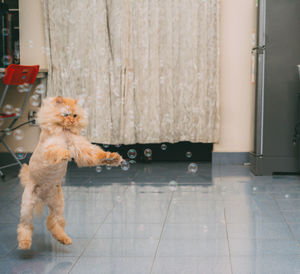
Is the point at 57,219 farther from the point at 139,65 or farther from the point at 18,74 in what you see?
the point at 139,65

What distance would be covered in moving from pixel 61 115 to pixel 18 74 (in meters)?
1.94

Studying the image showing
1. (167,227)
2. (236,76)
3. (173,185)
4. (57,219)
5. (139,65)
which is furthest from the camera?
(236,76)

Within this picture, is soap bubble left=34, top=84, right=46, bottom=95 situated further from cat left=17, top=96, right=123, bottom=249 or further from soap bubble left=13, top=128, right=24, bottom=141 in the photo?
cat left=17, top=96, right=123, bottom=249

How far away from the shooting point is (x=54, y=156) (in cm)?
178

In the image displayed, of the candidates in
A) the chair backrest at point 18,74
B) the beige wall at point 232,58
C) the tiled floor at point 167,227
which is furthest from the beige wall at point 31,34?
the tiled floor at point 167,227

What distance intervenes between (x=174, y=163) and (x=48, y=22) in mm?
1833

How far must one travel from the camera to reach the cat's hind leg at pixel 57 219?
2.06 m

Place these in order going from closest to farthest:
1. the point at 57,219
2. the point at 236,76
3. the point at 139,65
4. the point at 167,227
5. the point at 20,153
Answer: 1. the point at 57,219
2. the point at 167,227
3. the point at 139,65
4. the point at 236,76
5. the point at 20,153

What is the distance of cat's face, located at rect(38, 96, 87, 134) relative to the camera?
73.9 inches

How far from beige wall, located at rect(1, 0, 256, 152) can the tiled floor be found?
0.74 m

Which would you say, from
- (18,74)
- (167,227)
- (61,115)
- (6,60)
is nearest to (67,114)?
(61,115)

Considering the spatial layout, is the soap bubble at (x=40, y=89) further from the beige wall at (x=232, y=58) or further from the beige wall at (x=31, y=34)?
the beige wall at (x=232, y=58)

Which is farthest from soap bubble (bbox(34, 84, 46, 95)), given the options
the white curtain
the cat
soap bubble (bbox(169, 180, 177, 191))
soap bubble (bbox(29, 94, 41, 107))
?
the cat

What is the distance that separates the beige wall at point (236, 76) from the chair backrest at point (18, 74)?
1802mm
